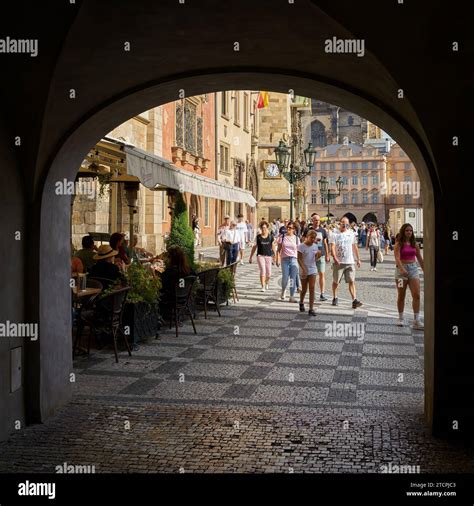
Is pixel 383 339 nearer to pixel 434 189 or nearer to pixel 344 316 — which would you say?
pixel 344 316

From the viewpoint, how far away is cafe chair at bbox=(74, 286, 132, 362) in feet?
27.6

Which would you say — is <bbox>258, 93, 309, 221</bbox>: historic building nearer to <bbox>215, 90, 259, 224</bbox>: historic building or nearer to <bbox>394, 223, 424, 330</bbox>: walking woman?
<bbox>215, 90, 259, 224</bbox>: historic building

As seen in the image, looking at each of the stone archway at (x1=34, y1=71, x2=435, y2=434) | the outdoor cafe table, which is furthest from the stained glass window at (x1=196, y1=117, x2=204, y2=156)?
the stone archway at (x1=34, y1=71, x2=435, y2=434)

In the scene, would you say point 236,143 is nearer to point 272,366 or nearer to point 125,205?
point 125,205

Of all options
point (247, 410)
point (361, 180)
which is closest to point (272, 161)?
point (247, 410)

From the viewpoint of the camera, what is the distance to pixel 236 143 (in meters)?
43.4

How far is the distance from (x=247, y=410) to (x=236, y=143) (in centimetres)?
3799

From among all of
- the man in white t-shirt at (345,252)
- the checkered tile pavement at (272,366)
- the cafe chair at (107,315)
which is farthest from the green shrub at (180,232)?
the cafe chair at (107,315)

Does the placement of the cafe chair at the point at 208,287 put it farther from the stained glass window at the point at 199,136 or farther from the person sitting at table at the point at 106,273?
the stained glass window at the point at 199,136

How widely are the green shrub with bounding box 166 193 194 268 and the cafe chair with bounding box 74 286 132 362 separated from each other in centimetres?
499

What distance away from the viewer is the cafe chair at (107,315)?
331 inches

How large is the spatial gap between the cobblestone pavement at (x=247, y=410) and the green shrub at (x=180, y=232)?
3.68 metres

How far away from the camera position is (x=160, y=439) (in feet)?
17.9

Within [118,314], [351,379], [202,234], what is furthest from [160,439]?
[202,234]
